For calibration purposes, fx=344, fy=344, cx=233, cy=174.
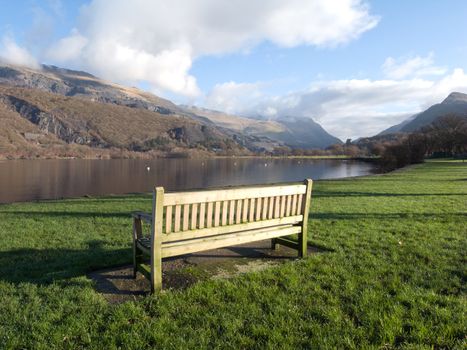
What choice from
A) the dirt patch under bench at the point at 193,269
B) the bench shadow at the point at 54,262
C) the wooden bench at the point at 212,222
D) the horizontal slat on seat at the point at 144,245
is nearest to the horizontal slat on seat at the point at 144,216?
the wooden bench at the point at 212,222

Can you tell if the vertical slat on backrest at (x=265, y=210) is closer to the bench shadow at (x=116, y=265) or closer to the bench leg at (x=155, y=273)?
the bench shadow at (x=116, y=265)

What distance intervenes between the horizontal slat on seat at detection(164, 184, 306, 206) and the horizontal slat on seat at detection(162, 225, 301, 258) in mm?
686

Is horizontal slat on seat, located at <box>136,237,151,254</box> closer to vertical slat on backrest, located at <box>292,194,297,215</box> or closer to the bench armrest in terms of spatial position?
the bench armrest

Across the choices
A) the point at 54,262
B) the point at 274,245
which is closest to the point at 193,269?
the point at 274,245

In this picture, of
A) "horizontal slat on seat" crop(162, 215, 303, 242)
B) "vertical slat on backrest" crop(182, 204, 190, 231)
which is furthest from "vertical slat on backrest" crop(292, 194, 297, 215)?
"vertical slat on backrest" crop(182, 204, 190, 231)

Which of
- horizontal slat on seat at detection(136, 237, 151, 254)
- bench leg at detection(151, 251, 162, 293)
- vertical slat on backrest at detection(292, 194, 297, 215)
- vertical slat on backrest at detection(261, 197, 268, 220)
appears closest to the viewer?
bench leg at detection(151, 251, 162, 293)

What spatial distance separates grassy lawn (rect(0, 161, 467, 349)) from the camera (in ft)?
13.3

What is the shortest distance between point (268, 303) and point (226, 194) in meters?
1.89

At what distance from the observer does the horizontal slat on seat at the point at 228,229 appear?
18.0ft

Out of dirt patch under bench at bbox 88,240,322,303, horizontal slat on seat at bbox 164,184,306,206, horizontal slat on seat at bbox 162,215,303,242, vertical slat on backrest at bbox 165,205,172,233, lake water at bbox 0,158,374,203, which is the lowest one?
lake water at bbox 0,158,374,203

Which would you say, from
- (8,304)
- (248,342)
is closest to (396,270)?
(248,342)

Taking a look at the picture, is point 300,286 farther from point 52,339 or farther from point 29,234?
point 29,234

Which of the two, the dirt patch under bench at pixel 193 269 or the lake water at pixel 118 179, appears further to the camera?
the lake water at pixel 118 179

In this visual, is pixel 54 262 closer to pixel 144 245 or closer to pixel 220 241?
pixel 144 245
